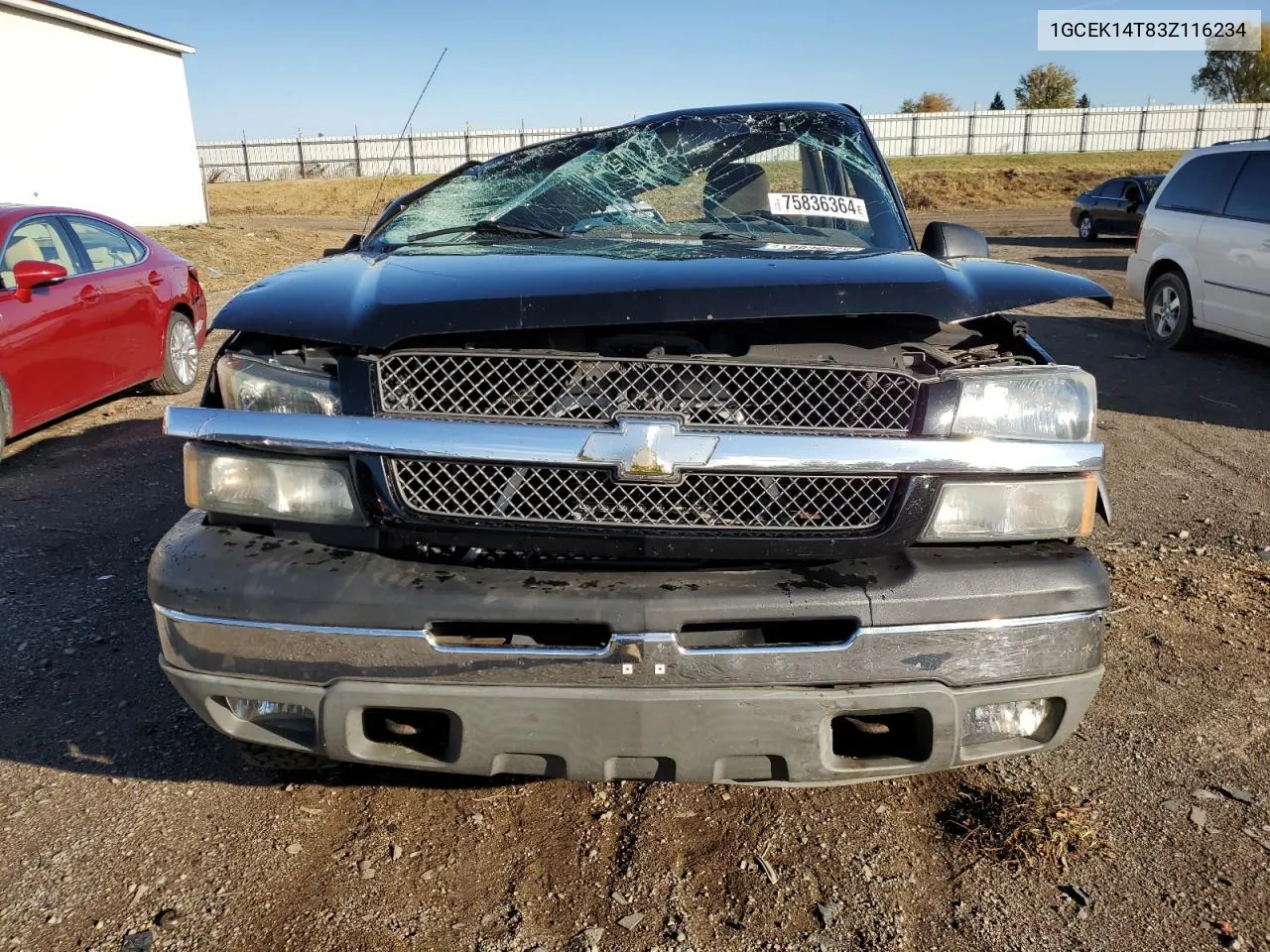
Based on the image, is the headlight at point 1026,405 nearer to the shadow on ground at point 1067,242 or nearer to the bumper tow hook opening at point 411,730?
the bumper tow hook opening at point 411,730

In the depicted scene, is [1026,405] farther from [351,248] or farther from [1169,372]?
[1169,372]

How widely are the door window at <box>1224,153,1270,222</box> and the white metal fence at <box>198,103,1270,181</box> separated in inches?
1559

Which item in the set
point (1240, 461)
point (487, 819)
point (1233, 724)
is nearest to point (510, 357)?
point (487, 819)

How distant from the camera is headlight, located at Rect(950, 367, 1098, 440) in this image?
2.00 metres

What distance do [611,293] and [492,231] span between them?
1251mm

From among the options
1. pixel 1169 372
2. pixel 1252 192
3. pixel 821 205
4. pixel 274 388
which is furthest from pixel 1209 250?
pixel 274 388

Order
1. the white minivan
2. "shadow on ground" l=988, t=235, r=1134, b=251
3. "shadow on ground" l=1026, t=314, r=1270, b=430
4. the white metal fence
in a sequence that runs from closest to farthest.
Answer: "shadow on ground" l=1026, t=314, r=1270, b=430, the white minivan, "shadow on ground" l=988, t=235, r=1134, b=251, the white metal fence

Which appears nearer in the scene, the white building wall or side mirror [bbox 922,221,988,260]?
side mirror [bbox 922,221,988,260]

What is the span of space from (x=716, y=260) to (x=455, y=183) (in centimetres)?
170

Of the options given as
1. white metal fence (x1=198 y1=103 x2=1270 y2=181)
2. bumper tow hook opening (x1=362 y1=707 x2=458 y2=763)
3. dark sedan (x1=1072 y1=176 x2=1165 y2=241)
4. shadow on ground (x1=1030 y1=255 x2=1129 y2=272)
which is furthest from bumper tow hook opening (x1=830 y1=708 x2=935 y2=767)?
white metal fence (x1=198 y1=103 x2=1270 y2=181)

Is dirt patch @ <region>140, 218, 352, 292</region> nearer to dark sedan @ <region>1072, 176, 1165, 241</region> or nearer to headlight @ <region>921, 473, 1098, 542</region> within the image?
headlight @ <region>921, 473, 1098, 542</region>

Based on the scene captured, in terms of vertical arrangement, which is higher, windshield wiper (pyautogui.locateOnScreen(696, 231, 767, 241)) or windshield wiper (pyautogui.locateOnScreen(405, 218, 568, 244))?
windshield wiper (pyautogui.locateOnScreen(405, 218, 568, 244))

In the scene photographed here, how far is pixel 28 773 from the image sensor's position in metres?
2.58

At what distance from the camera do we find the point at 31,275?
5.48m
